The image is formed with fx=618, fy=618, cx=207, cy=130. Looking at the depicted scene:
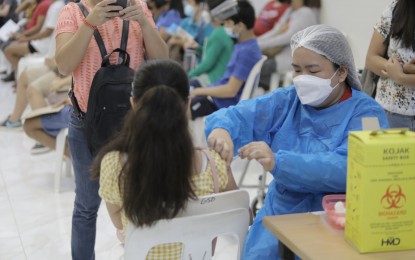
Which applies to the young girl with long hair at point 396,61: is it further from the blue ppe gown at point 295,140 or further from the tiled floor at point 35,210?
the tiled floor at point 35,210

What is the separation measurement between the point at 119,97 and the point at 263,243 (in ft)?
2.42

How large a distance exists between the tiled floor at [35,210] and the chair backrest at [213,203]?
1576mm

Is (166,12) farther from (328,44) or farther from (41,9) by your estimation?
(328,44)

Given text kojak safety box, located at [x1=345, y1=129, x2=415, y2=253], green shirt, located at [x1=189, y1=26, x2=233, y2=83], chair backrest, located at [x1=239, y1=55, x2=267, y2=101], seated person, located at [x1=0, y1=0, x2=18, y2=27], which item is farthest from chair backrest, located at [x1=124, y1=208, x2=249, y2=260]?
seated person, located at [x1=0, y1=0, x2=18, y2=27]

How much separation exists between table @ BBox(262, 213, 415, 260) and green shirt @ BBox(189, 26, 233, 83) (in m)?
2.74

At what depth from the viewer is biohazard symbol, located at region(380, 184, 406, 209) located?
138cm

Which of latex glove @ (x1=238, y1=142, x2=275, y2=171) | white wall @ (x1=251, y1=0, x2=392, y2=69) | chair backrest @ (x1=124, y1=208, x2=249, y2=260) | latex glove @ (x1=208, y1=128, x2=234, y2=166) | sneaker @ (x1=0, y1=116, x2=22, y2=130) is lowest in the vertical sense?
sneaker @ (x1=0, y1=116, x2=22, y2=130)

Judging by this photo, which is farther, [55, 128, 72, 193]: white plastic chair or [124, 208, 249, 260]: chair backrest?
[55, 128, 72, 193]: white plastic chair

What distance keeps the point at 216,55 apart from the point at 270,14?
1304 mm

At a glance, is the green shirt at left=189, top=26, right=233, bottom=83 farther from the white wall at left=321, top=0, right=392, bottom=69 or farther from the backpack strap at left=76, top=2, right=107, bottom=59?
the backpack strap at left=76, top=2, right=107, bottom=59

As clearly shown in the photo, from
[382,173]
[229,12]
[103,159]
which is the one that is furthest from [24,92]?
[382,173]

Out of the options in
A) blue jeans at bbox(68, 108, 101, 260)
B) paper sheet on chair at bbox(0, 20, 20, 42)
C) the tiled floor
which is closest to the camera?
blue jeans at bbox(68, 108, 101, 260)

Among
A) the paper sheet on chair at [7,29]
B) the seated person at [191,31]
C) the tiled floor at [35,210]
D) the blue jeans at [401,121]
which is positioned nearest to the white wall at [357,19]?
the tiled floor at [35,210]

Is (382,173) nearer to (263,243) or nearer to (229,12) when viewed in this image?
(263,243)
